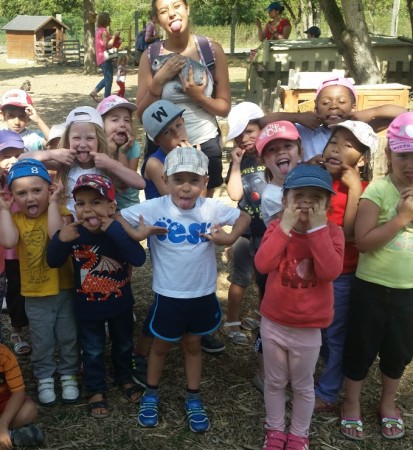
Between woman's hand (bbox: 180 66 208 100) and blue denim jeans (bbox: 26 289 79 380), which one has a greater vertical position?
woman's hand (bbox: 180 66 208 100)

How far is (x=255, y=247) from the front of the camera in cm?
375

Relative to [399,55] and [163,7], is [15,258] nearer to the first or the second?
[163,7]

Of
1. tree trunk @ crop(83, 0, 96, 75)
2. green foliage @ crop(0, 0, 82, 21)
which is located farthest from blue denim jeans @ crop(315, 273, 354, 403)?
green foliage @ crop(0, 0, 82, 21)

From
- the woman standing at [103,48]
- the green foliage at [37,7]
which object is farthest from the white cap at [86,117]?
the green foliage at [37,7]

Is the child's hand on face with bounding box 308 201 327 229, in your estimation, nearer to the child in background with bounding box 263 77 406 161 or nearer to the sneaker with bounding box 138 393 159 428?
the child in background with bounding box 263 77 406 161

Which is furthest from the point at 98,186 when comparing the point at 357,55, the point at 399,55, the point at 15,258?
the point at 399,55

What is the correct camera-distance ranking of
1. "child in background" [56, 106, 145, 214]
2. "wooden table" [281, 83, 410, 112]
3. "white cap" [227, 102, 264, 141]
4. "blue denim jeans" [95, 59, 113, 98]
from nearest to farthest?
"child in background" [56, 106, 145, 214] → "white cap" [227, 102, 264, 141] → "wooden table" [281, 83, 410, 112] → "blue denim jeans" [95, 59, 113, 98]

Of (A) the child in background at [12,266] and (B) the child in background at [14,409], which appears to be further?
(A) the child in background at [12,266]

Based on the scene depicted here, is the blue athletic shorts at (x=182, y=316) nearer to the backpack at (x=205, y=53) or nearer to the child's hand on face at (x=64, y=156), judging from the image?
the child's hand on face at (x=64, y=156)

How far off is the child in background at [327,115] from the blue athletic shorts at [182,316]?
1.05m

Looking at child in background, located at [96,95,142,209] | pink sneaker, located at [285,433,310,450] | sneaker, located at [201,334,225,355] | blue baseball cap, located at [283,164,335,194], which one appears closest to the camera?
blue baseball cap, located at [283,164,335,194]

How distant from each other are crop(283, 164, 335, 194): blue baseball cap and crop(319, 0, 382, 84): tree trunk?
6.57 m

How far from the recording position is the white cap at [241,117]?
358 centimetres

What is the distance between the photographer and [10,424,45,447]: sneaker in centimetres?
301
